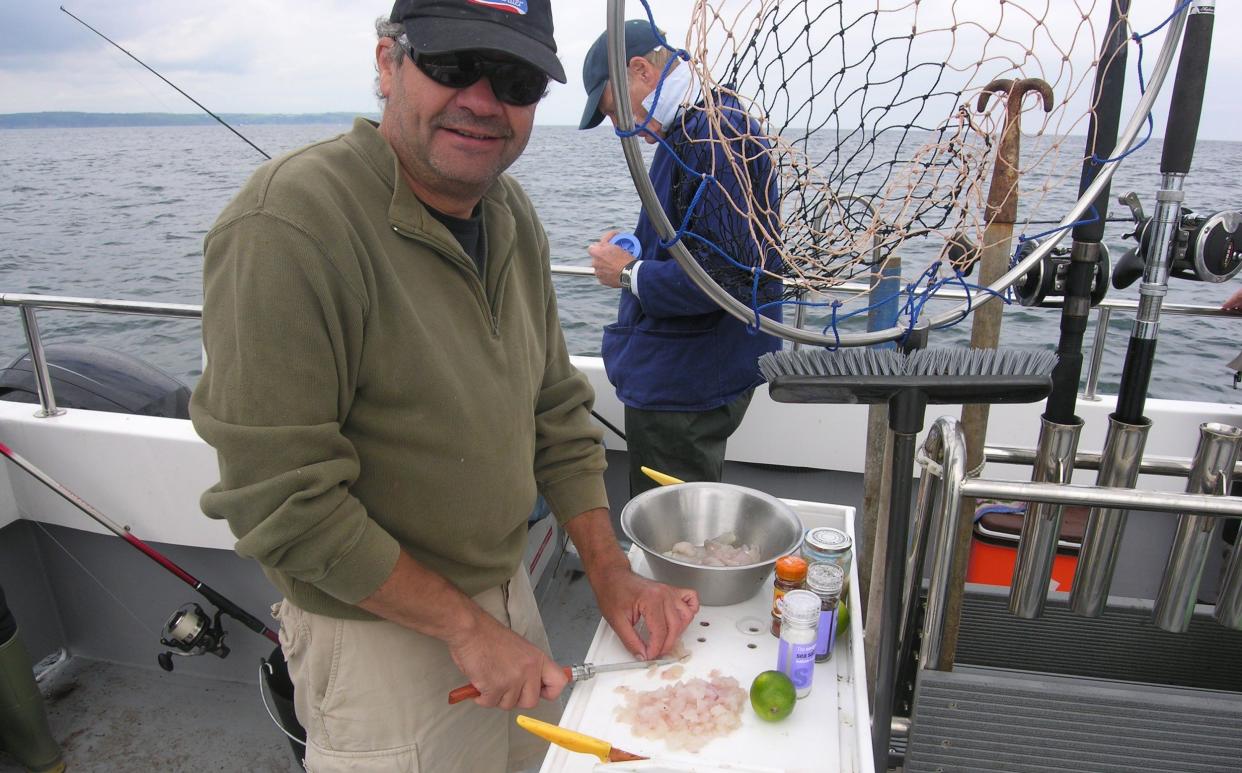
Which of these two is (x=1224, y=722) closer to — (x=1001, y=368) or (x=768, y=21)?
(x=1001, y=368)

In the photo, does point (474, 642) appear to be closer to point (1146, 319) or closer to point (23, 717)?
point (1146, 319)

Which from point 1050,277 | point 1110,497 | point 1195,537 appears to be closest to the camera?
point 1110,497

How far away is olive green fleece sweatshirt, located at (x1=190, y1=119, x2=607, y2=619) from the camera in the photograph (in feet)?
3.41

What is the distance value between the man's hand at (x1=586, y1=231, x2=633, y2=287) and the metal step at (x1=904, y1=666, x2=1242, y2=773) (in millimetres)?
1502

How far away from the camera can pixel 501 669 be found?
4.18 ft

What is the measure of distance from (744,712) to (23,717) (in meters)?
2.25

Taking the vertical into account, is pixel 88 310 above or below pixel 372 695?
above

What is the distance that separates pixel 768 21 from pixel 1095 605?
3.61 ft

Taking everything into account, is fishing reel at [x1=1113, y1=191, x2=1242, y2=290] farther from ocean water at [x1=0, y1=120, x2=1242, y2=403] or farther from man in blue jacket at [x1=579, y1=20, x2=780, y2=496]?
man in blue jacket at [x1=579, y1=20, x2=780, y2=496]

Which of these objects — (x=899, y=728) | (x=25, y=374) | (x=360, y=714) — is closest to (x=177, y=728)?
(x=25, y=374)

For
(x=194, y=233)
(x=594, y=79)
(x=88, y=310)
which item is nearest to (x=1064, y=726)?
(x=594, y=79)

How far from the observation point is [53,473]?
2.50 m

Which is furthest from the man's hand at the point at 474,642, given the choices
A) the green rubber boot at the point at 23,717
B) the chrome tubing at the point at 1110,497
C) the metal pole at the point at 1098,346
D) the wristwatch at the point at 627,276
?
the metal pole at the point at 1098,346

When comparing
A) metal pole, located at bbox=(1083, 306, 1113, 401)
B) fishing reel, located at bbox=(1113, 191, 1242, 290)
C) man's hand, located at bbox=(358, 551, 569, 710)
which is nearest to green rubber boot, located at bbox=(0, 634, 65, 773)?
man's hand, located at bbox=(358, 551, 569, 710)
